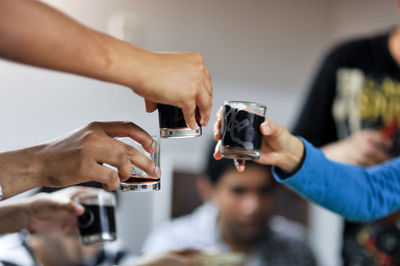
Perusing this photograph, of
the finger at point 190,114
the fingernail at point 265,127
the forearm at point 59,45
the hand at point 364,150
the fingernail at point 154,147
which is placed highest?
the forearm at point 59,45

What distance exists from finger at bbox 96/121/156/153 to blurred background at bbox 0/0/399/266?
1316mm

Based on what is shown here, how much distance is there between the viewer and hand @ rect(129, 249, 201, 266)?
1.49 metres

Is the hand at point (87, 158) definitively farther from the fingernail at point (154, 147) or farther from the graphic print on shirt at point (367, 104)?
the graphic print on shirt at point (367, 104)

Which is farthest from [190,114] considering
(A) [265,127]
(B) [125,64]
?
(A) [265,127]

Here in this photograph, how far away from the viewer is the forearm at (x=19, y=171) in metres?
0.94

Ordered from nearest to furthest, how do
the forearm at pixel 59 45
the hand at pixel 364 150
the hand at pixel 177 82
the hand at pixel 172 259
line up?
the forearm at pixel 59 45 → the hand at pixel 177 82 → the hand at pixel 172 259 → the hand at pixel 364 150

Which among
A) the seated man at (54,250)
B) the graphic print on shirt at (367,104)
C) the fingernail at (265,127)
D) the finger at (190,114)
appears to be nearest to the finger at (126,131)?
the finger at (190,114)

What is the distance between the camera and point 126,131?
40.4 inches

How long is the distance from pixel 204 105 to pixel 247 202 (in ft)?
6.13

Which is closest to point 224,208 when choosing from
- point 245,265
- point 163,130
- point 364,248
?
point 245,265

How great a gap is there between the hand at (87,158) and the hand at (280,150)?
0.90 ft

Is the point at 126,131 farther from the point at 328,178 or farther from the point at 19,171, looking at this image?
the point at 328,178

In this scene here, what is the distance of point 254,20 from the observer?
362 centimetres

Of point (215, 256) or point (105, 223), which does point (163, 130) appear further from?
point (215, 256)
